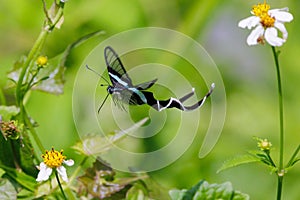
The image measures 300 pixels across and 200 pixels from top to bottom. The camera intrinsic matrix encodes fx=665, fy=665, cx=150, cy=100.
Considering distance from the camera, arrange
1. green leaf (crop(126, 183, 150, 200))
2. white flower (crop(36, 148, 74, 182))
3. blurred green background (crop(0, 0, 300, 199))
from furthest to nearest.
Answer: blurred green background (crop(0, 0, 300, 199)) → green leaf (crop(126, 183, 150, 200)) → white flower (crop(36, 148, 74, 182))

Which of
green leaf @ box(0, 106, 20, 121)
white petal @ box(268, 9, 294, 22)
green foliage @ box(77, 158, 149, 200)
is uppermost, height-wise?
green leaf @ box(0, 106, 20, 121)

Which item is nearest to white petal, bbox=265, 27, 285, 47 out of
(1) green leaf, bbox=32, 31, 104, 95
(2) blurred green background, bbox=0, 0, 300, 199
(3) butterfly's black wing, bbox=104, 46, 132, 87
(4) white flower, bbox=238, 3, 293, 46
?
(4) white flower, bbox=238, 3, 293, 46

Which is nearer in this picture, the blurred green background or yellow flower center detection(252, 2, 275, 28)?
yellow flower center detection(252, 2, 275, 28)

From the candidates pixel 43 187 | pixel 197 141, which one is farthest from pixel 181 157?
pixel 43 187

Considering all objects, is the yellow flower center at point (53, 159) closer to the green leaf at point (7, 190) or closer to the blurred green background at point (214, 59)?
the green leaf at point (7, 190)

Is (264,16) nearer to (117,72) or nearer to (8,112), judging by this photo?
(117,72)

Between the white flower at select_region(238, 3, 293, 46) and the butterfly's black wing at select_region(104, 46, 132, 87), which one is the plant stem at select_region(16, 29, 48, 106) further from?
the white flower at select_region(238, 3, 293, 46)
